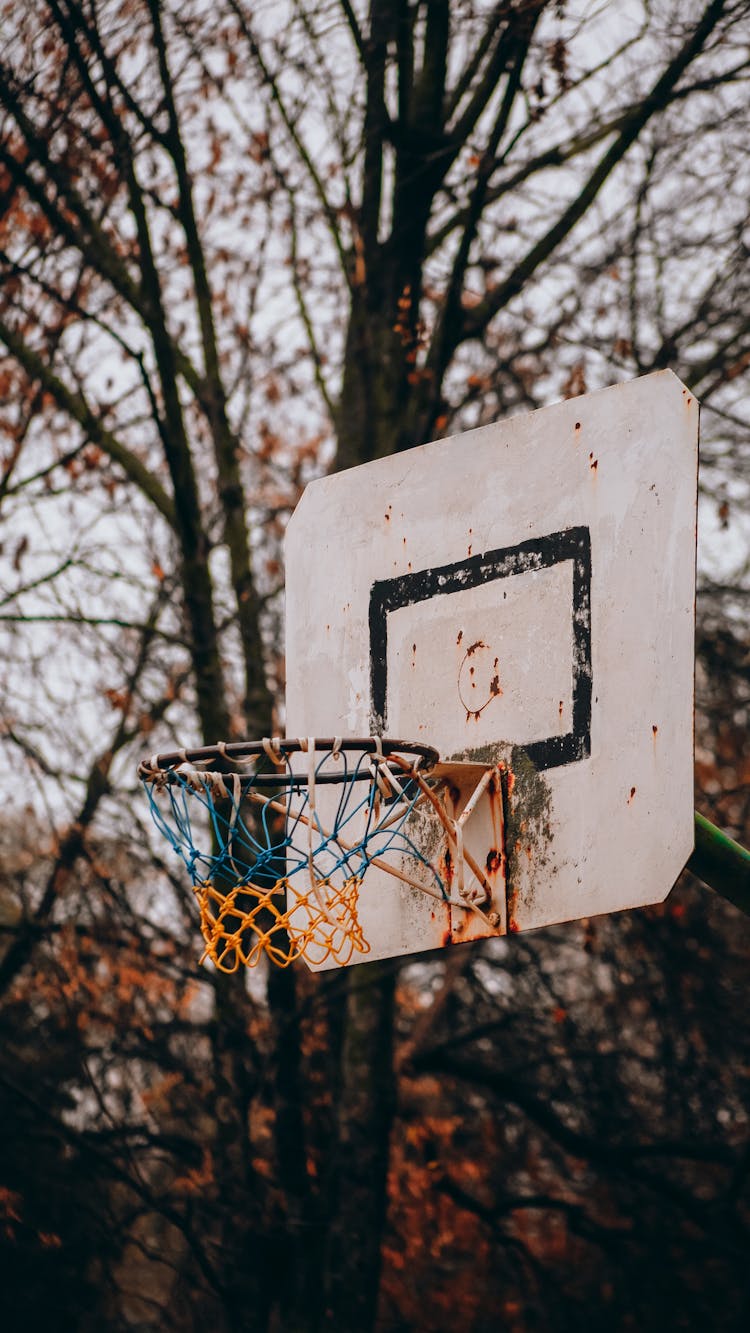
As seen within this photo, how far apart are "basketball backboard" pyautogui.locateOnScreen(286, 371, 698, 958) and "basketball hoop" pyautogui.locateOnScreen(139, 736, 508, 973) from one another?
0.09 metres

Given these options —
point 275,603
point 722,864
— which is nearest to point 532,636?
point 722,864

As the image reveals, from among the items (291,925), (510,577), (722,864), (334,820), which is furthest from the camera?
(334,820)

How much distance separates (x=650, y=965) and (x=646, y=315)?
4300mm

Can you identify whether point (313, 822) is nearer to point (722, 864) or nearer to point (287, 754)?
point (287, 754)

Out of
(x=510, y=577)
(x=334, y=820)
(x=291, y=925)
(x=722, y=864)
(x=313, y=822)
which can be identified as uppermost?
(x=510, y=577)

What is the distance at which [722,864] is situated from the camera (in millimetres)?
4188

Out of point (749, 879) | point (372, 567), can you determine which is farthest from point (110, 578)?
point (749, 879)

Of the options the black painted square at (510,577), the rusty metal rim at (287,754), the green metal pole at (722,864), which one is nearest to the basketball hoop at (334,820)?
the rusty metal rim at (287,754)

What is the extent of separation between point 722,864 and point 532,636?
953 millimetres

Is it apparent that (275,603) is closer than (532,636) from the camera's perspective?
No

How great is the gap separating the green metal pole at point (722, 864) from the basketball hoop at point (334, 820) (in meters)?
0.74

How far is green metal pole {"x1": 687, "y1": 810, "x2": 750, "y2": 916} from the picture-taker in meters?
4.17

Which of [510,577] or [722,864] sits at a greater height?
[510,577]

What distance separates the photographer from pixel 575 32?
26.3 feet
